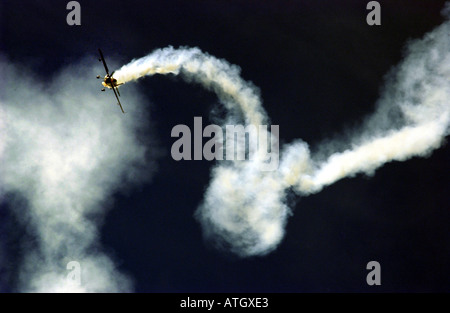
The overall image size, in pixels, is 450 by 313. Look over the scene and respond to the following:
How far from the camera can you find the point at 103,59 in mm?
68188

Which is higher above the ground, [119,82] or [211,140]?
[119,82]
